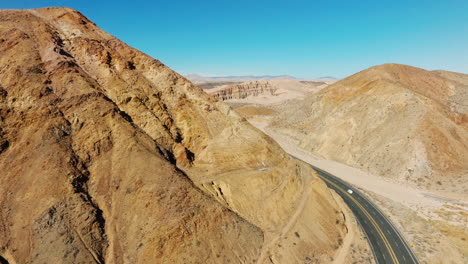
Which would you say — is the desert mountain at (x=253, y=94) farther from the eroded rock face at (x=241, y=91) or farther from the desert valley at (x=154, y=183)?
the desert valley at (x=154, y=183)

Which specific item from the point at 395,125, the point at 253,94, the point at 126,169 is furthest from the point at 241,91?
the point at 126,169

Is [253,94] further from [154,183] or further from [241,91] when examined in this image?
[154,183]

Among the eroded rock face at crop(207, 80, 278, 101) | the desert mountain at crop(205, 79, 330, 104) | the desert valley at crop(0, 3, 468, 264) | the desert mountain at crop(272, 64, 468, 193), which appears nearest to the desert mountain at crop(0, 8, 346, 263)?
the desert valley at crop(0, 3, 468, 264)

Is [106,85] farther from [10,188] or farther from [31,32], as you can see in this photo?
[10,188]

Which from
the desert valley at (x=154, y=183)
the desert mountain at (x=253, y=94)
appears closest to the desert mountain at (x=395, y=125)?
the desert valley at (x=154, y=183)

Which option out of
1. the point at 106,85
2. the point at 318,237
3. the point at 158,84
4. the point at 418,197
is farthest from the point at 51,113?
the point at 418,197

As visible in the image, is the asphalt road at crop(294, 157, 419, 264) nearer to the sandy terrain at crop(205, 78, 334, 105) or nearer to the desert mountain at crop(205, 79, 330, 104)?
the sandy terrain at crop(205, 78, 334, 105)
